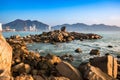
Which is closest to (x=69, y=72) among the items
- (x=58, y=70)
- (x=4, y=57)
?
(x=58, y=70)

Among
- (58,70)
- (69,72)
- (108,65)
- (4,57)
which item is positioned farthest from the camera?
(108,65)

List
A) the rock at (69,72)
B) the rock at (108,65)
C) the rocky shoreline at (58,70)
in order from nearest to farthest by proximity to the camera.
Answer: the rocky shoreline at (58,70)
the rock at (69,72)
the rock at (108,65)

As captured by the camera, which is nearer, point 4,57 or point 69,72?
point 4,57

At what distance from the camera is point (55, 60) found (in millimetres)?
19766

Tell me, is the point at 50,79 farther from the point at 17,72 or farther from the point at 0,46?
the point at 17,72

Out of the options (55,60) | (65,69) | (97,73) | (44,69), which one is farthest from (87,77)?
(55,60)

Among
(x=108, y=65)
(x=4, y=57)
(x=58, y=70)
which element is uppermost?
(x=4, y=57)

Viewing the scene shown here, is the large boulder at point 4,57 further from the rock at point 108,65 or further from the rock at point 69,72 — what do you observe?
the rock at point 108,65

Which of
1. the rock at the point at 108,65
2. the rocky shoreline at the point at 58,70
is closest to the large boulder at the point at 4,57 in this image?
the rocky shoreline at the point at 58,70

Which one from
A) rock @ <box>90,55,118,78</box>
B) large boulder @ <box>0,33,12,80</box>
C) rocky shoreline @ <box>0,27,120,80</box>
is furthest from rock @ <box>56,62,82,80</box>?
large boulder @ <box>0,33,12,80</box>

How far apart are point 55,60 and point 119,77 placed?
6615 millimetres

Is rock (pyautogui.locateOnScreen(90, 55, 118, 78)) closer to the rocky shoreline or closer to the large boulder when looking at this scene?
the rocky shoreline

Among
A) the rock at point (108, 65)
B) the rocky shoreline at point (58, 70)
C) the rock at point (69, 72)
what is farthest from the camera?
the rock at point (108, 65)

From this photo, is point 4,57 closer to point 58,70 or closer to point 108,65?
point 58,70
